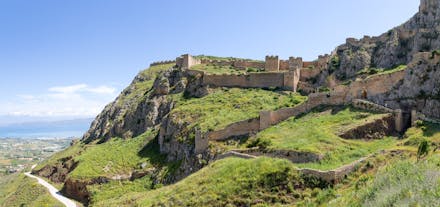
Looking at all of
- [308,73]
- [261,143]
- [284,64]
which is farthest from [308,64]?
[261,143]

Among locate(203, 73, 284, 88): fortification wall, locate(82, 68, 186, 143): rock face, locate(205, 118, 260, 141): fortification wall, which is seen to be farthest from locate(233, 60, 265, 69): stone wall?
locate(205, 118, 260, 141): fortification wall

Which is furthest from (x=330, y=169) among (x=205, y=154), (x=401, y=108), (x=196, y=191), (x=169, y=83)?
(x=169, y=83)

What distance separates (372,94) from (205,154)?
15.0 metres

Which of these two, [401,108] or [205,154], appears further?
[205,154]

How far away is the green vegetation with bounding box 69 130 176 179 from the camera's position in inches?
1949

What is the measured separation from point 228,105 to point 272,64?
37.3 ft

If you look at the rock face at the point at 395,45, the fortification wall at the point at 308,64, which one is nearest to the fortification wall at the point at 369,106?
the rock face at the point at 395,45

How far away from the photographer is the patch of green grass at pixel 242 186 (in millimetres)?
24516

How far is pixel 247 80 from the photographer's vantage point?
55.4 meters

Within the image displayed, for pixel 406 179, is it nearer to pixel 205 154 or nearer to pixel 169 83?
pixel 205 154

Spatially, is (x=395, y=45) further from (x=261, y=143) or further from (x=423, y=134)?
(x=423, y=134)

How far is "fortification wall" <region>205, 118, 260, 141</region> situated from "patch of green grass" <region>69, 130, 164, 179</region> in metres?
11.1

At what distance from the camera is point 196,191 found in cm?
2769

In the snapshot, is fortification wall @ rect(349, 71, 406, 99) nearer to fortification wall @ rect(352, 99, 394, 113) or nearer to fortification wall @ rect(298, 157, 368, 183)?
fortification wall @ rect(352, 99, 394, 113)
